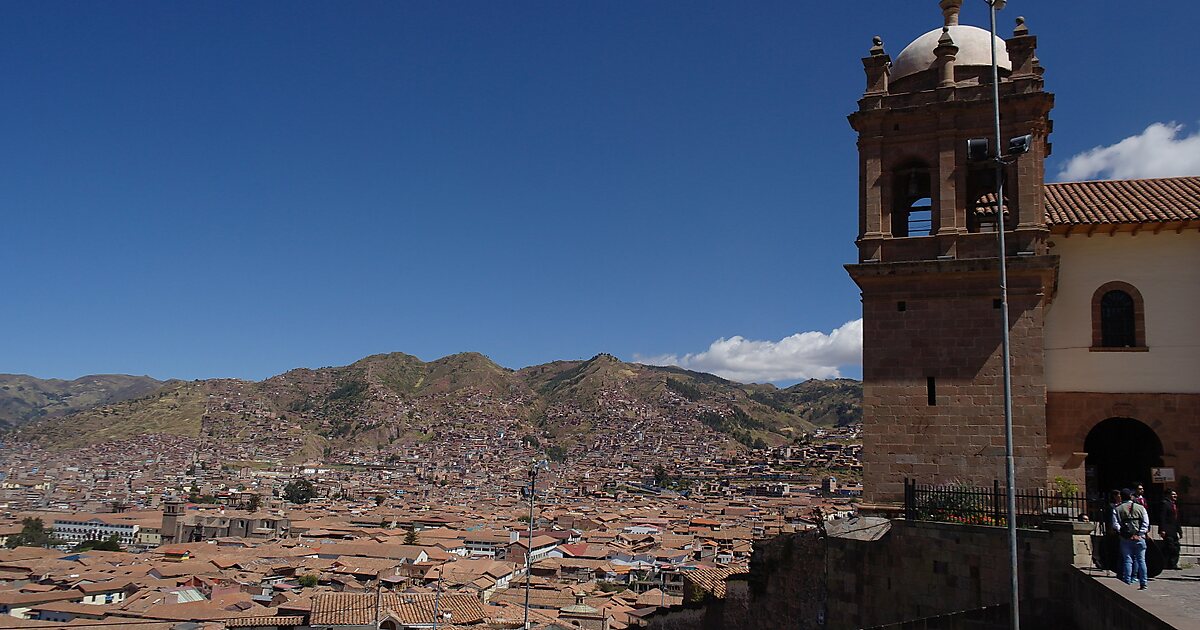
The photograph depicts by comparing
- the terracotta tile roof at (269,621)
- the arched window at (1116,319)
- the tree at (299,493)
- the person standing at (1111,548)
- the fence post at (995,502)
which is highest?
the arched window at (1116,319)

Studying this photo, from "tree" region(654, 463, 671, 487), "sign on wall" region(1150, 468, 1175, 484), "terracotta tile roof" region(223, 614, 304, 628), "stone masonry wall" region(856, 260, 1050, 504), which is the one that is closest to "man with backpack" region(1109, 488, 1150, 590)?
"stone masonry wall" region(856, 260, 1050, 504)

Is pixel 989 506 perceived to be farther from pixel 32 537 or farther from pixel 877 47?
pixel 32 537

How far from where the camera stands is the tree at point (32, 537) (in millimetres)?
70131

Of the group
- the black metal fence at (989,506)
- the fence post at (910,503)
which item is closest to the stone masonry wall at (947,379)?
the black metal fence at (989,506)

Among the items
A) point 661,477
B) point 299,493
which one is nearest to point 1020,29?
point 299,493

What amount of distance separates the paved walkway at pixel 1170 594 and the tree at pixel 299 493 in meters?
109

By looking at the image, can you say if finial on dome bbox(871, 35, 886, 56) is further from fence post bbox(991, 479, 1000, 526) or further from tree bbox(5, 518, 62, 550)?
tree bbox(5, 518, 62, 550)

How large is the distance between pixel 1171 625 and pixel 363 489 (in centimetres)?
12374

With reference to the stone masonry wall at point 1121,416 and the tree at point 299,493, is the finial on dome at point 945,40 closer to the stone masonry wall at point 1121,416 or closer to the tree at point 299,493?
the stone masonry wall at point 1121,416

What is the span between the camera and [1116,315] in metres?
15.0

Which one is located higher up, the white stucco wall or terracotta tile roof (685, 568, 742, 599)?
the white stucco wall

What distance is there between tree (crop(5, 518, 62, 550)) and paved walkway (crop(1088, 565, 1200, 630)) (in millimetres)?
78237

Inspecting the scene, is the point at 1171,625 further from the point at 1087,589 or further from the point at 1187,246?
the point at 1187,246

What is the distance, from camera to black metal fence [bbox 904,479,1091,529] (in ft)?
36.6
